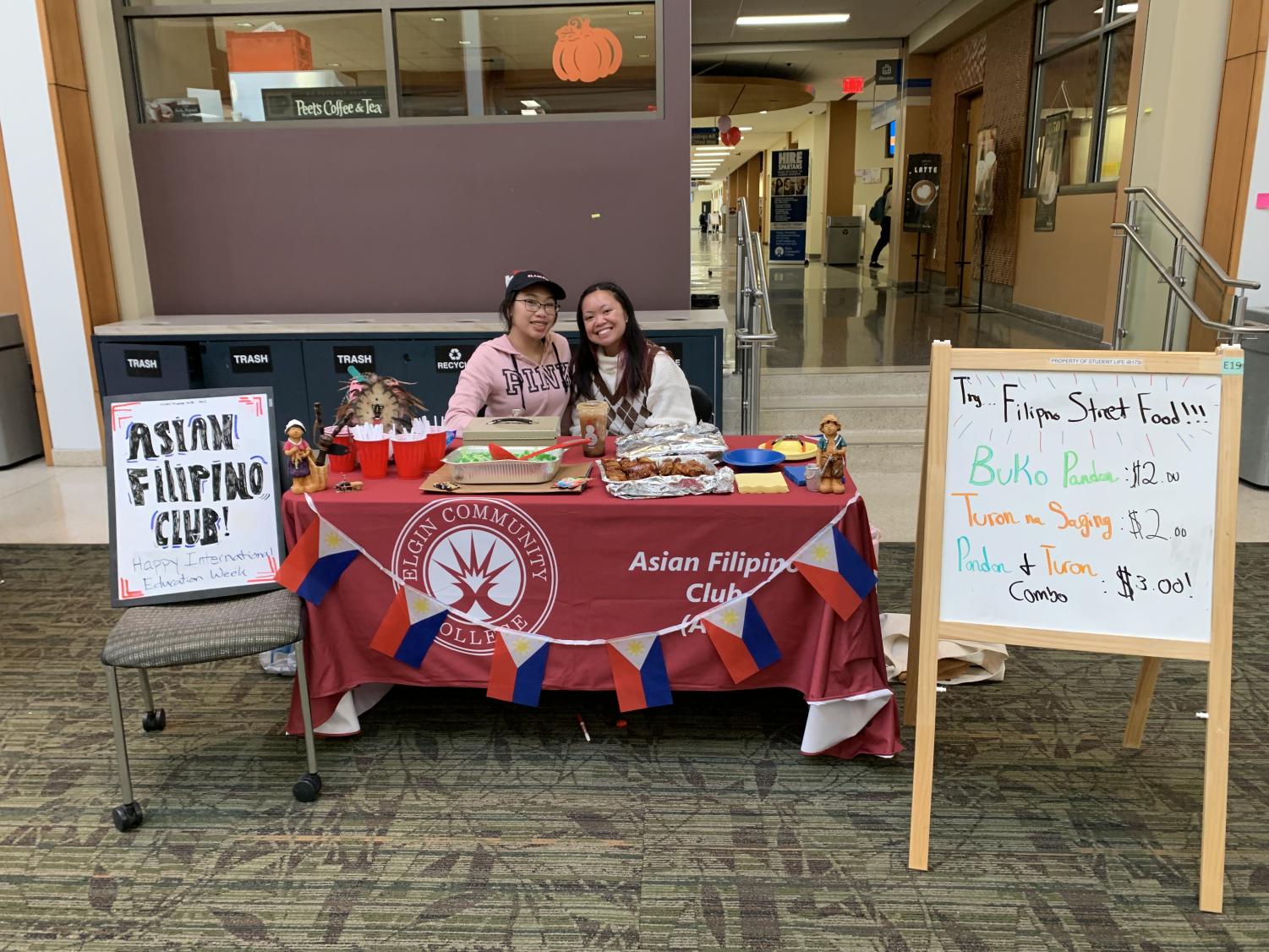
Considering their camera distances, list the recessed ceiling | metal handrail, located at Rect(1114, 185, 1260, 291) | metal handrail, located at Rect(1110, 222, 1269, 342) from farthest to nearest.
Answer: the recessed ceiling
metal handrail, located at Rect(1114, 185, 1260, 291)
metal handrail, located at Rect(1110, 222, 1269, 342)

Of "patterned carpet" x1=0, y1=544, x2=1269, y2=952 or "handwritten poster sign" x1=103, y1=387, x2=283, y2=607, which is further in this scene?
"handwritten poster sign" x1=103, y1=387, x2=283, y2=607

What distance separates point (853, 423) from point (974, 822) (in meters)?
3.64

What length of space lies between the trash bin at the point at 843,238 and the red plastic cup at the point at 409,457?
16305 millimetres

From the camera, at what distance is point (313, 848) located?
7.14ft

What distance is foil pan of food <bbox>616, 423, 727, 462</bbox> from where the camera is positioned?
2568 mm

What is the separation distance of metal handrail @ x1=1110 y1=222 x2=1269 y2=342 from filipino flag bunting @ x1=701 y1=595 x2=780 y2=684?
360 cm

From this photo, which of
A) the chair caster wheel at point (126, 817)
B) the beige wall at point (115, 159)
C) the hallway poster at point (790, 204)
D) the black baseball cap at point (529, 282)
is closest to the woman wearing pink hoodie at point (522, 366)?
the black baseball cap at point (529, 282)

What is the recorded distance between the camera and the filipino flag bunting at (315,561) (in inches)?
94.3

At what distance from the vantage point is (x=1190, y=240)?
4883mm

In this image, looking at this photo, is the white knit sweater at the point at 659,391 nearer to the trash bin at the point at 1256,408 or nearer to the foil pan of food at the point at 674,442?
the foil pan of food at the point at 674,442

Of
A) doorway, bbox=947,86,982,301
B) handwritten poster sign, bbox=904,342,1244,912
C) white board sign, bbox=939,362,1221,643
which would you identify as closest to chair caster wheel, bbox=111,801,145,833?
handwritten poster sign, bbox=904,342,1244,912

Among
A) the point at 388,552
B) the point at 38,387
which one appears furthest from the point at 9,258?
the point at 388,552

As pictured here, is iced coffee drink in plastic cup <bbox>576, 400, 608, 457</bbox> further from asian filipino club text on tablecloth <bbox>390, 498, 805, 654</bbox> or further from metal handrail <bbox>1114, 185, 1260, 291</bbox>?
metal handrail <bbox>1114, 185, 1260, 291</bbox>

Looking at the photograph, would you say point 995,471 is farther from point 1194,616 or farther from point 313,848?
point 313,848
